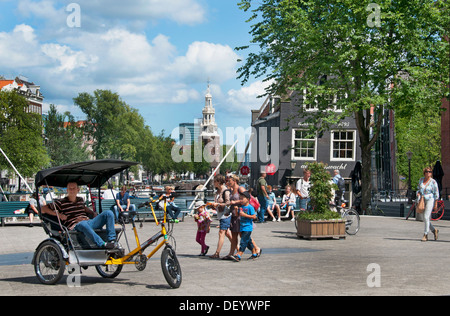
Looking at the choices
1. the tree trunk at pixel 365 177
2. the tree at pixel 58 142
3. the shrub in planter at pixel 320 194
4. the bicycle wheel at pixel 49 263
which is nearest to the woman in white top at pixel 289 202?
the tree trunk at pixel 365 177

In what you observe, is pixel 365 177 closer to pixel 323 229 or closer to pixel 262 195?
pixel 262 195

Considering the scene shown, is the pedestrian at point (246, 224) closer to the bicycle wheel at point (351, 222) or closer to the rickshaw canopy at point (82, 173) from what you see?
the rickshaw canopy at point (82, 173)

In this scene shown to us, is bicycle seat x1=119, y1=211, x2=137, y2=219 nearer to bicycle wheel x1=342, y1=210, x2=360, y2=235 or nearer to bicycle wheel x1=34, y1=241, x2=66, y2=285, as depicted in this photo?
bicycle wheel x1=34, y1=241, x2=66, y2=285

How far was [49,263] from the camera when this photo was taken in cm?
Answer: 980

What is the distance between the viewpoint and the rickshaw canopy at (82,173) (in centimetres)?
1028

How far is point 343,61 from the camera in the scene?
2712 cm

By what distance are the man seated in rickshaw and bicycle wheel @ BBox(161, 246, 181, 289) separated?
1087 mm

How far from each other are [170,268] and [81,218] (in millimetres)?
1990

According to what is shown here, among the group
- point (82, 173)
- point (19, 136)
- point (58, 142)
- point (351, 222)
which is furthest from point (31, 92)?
point (82, 173)

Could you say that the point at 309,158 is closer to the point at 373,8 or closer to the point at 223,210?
the point at 373,8

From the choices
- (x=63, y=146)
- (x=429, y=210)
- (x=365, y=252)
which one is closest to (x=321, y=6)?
(x=429, y=210)

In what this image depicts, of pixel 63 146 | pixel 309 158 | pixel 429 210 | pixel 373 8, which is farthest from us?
pixel 63 146

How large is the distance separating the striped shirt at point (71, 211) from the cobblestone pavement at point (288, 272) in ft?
2.92

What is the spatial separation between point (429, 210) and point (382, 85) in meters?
11.5
